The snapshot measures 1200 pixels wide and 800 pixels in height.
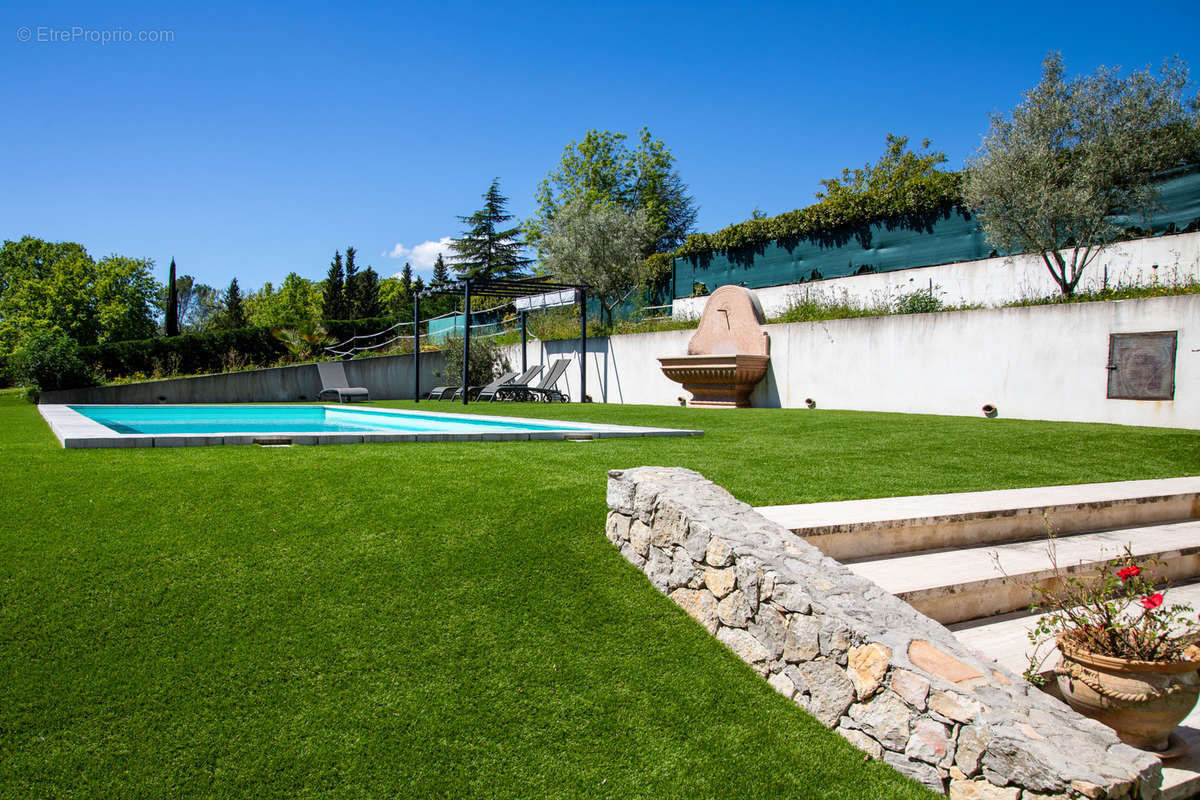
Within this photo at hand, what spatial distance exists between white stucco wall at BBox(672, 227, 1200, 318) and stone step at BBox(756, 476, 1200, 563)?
809 centimetres

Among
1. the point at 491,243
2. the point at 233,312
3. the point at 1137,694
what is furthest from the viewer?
the point at 233,312

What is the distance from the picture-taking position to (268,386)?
22375 mm

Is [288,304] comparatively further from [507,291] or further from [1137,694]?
[1137,694]

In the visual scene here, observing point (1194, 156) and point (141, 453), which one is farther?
point (1194, 156)

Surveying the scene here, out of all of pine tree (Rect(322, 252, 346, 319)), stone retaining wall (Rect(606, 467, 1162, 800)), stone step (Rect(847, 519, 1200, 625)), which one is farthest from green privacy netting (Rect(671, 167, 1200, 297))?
pine tree (Rect(322, 252, 346, 319))

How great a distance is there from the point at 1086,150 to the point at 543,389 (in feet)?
41.2

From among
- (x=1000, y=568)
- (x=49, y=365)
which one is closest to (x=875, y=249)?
(x=1000, y=568)

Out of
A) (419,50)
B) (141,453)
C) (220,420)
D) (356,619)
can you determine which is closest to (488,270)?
(220,420)

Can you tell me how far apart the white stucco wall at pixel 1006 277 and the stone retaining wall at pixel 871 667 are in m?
11.4

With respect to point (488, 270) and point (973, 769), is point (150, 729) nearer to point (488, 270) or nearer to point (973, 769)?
point (973, 769)

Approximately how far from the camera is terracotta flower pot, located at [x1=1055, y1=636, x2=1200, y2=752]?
2.28 metres

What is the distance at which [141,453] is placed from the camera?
5590mm

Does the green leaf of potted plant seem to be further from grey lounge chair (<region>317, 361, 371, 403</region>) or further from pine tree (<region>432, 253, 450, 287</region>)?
pine tree (<region>432, 253, 450, 287</region>)

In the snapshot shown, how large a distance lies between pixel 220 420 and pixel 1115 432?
16.0 m
